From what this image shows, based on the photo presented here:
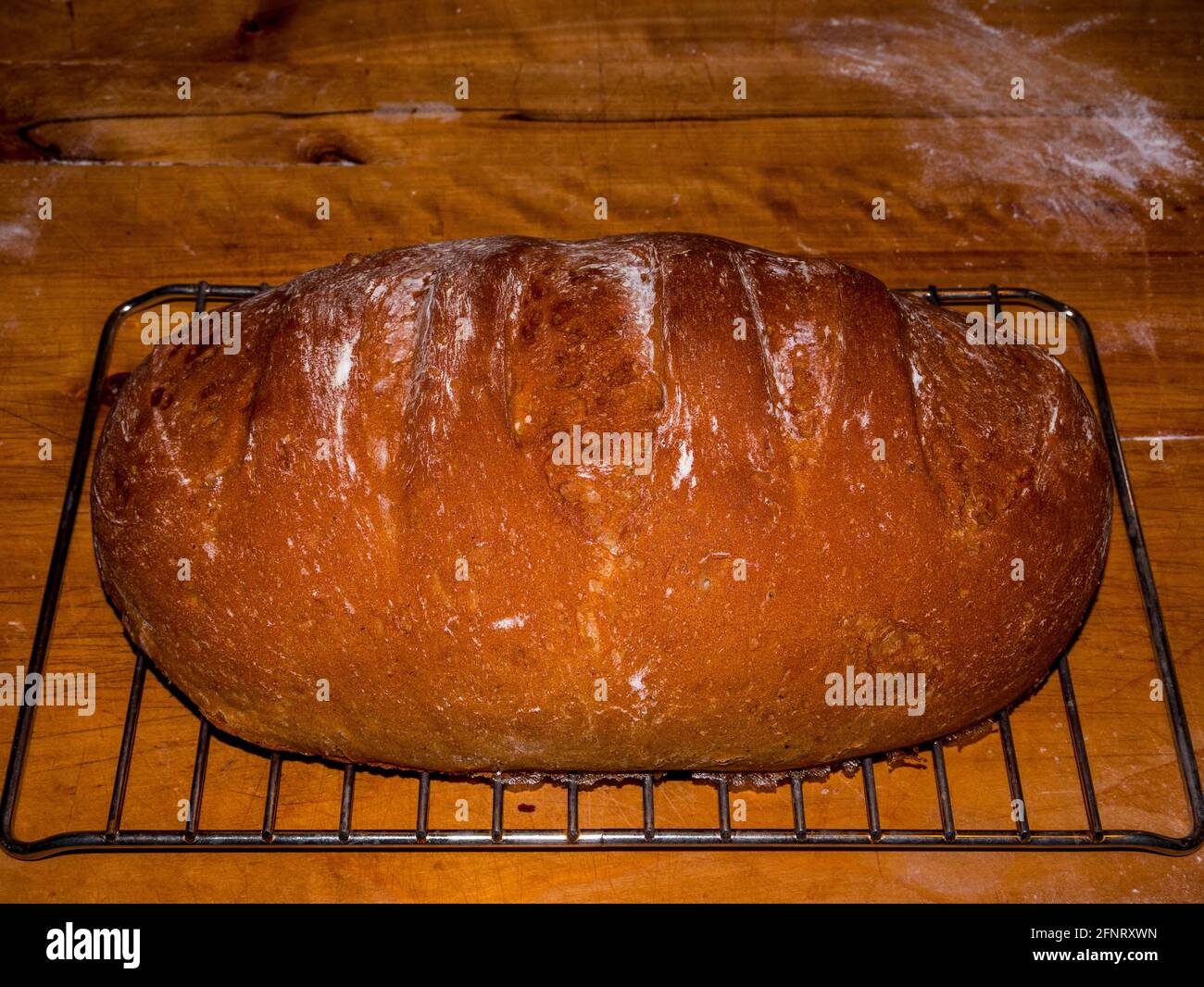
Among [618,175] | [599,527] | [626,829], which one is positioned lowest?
[626,829]

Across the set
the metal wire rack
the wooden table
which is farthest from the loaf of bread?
the wooden table

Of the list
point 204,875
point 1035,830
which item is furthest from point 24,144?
point 1035,830

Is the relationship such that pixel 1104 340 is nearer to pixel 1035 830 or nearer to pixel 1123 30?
pixel 1123 30

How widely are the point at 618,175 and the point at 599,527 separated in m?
1.34

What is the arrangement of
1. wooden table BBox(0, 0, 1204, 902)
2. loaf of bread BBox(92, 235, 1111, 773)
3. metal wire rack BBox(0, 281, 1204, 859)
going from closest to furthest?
loaf of bread BBox(92, 235, 1111, 773)
metal wire rack BBox(0, 281, 1204, 859)
wooden table BBox(0, 0, 1204, 902)

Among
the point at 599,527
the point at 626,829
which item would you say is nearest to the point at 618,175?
the point at 599,527

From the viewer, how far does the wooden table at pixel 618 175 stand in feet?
7.12

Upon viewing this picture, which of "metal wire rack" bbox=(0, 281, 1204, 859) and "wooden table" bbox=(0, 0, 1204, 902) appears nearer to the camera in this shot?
"metal wire rack" bbox=(0, 281, 1204, 859)

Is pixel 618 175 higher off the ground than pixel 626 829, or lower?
higher

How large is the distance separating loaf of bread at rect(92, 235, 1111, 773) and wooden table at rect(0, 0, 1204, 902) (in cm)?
36

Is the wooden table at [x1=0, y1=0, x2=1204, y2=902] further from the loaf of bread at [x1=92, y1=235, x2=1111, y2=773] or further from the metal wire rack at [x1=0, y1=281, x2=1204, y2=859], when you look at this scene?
the loaf of bread at [x1=92, y1=235, x2=1111, y2=773]

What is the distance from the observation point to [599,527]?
1.67 meters

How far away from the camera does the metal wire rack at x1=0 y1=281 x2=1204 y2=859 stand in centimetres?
182

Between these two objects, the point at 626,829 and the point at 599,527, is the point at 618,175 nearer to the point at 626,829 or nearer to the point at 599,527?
the point at 599,527
